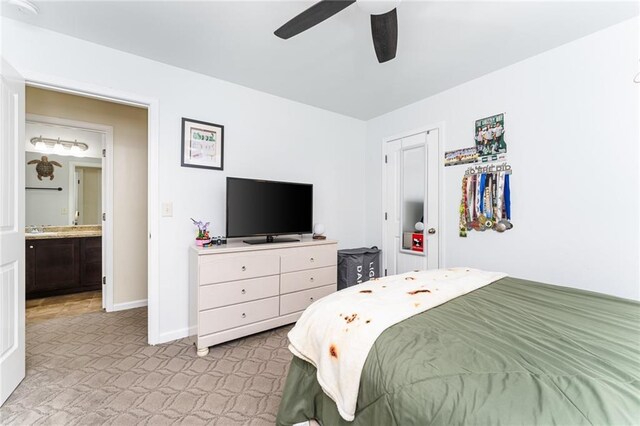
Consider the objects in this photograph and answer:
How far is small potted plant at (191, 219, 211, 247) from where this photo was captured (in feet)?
7.81

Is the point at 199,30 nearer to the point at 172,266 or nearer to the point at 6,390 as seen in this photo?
the point at 172,266

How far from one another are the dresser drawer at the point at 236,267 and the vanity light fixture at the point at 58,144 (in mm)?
3463

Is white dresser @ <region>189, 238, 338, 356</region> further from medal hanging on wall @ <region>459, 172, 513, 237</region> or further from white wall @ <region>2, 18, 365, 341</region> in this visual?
medal hanging on wall @ <region>459, 172, 513, 237</region>

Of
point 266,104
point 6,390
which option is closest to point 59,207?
point 6,390

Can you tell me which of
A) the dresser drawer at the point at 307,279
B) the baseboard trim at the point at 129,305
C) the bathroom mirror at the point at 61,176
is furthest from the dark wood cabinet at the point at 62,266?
the dresser drawer at the point at 307,279

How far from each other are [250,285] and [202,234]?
0.63 meters

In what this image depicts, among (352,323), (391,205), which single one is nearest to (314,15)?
(352,323)

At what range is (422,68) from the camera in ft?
8.24

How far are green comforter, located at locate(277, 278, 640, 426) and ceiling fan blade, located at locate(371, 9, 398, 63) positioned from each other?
154 cm

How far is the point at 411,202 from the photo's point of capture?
330 cm

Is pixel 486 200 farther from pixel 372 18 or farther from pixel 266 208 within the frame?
pixel 266 208

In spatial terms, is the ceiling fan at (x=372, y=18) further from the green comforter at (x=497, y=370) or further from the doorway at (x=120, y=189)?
the doorway at (x=120, y=189)

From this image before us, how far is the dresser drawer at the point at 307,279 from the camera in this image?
2.65 m

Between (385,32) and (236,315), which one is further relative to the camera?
(236,315)
